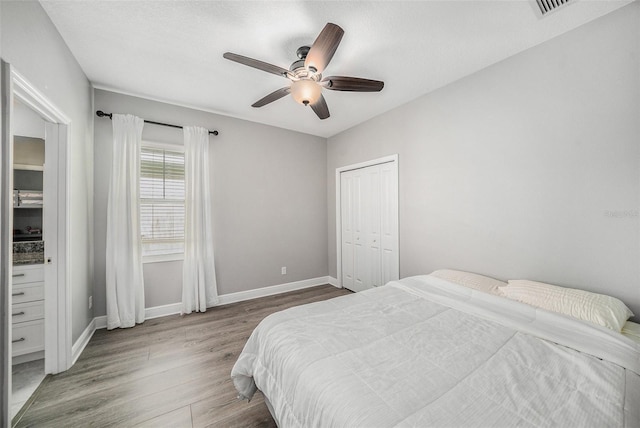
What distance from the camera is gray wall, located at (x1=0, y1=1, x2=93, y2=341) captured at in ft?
4.46

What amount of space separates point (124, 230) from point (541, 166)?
4075 mm

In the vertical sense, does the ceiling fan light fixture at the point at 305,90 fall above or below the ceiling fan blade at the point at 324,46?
below

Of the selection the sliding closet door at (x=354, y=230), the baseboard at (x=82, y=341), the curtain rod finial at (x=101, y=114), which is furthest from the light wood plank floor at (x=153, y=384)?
the curtain rod finial at (x=101, y=114)

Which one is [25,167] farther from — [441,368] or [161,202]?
[441,368]

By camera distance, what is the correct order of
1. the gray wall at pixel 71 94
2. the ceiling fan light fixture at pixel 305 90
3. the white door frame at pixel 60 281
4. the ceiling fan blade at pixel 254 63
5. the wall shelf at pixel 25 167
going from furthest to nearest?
1. the wall shelf at pixel 25 167
2. the white door frame at pixel 60 281
3. the ceiling fan light fixture at pixel 305 90
4. the ceiling fan blade at pixel 254 63
5. the gray wall at pixel 71 94

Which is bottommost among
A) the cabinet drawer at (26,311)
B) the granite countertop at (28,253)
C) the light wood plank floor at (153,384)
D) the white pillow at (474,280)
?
the light wood plank floor at (153,384)

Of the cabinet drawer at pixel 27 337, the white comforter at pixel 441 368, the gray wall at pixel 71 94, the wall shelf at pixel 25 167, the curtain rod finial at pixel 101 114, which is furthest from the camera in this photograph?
the curtain rod finial at pixel 101 114

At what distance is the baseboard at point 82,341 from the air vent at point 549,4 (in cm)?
433

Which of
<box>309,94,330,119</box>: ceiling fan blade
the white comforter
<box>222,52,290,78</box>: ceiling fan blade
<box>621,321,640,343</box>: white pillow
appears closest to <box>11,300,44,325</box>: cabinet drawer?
the white comforter

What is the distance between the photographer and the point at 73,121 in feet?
6.78

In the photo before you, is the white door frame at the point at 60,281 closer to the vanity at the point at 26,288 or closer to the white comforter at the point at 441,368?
the vanity at the point at 26,288

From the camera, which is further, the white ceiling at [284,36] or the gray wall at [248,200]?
the gray wall at [248,200]

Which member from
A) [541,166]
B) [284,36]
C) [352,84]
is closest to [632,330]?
[541,166]

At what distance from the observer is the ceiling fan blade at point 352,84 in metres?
1.89
